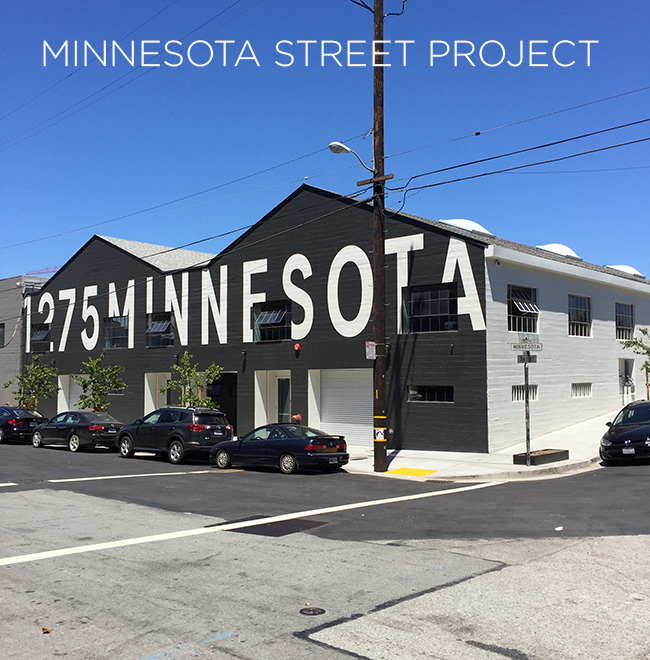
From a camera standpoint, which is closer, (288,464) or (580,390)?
(288,464)

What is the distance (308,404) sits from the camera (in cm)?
2552

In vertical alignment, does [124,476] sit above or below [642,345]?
below

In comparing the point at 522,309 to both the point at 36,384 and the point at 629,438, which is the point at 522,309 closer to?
the point at 629,438

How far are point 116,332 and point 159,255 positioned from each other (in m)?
4.60

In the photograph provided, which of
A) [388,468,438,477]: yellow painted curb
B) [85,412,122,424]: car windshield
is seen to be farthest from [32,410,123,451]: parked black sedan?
[388,468,438,477]: yellow painted curb

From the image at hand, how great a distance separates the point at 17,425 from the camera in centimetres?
2828

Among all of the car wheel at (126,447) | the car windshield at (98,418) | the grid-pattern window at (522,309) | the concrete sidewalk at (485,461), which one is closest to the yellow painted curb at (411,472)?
the concrete sidewalk at (485,461)

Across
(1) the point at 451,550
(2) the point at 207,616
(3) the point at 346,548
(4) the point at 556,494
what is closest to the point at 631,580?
(1) the point at 451,550

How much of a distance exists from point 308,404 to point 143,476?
9.31 meters

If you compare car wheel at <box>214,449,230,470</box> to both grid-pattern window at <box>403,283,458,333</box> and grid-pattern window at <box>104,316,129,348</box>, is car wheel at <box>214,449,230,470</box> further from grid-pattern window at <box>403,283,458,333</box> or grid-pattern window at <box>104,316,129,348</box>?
grid-pattern window at <box>104,316,129,348</box>

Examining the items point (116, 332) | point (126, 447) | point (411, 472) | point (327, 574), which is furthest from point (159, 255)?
point (327, 574)

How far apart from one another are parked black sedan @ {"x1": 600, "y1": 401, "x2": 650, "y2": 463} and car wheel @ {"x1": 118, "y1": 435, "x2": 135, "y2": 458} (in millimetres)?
14206

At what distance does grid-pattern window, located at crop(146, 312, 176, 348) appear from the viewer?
3162 centimetres

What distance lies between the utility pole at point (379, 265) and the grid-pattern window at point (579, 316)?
401 inches
